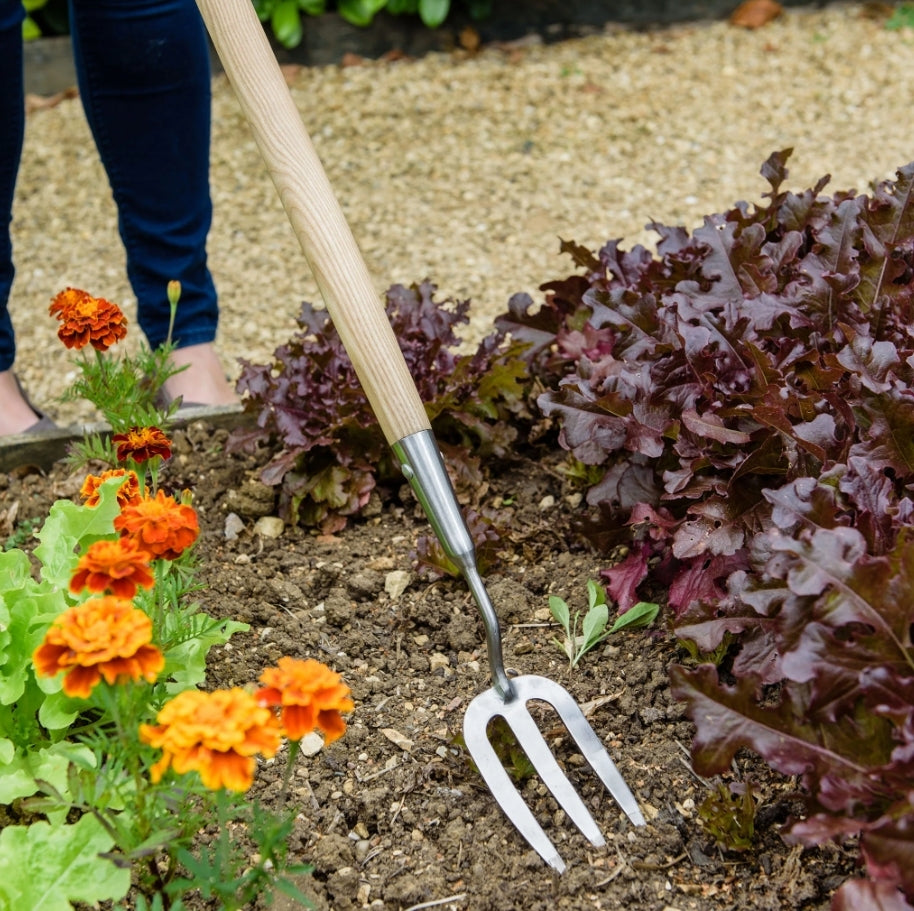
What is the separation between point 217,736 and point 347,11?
4617 millimetres

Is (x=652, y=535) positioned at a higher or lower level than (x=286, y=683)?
lower

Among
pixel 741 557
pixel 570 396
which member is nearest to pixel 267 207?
pixel 570 396

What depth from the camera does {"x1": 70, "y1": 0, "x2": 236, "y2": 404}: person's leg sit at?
243cm

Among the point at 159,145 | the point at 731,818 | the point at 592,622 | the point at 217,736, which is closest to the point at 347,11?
the point at 159,145

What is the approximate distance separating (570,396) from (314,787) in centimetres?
80

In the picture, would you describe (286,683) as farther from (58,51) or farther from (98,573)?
(58,51)

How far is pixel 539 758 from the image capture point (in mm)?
1646

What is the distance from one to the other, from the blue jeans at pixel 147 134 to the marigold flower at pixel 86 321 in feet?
Answer: 2.17

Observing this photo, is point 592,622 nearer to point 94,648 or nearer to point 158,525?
point 158,525

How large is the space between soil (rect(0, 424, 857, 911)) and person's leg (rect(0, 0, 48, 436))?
157 millimetres

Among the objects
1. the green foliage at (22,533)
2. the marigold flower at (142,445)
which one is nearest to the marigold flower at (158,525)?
the marigold flower at (142,445)

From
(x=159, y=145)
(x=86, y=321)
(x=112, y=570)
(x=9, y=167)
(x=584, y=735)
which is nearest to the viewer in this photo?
(x=112, y=570)

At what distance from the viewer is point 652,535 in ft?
6.49

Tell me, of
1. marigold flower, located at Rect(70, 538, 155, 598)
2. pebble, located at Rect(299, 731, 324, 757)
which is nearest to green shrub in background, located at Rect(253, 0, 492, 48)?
pebble, located at Rect(299, 731, 324, 757)
